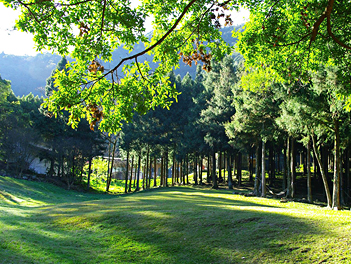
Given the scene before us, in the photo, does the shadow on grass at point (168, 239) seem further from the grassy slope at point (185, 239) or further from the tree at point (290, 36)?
the tree at point (290, 36)

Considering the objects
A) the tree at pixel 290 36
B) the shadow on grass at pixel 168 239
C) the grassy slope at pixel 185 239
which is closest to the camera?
the grassy slope at pixel 185 239

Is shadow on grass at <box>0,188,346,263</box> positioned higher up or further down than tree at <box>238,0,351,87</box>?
further down

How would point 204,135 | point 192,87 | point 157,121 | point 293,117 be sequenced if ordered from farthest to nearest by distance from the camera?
1. point 192,87
2. point 157,121
3. point 204,135
4. point 293,117

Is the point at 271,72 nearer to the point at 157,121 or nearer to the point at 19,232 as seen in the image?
the point at 19,232

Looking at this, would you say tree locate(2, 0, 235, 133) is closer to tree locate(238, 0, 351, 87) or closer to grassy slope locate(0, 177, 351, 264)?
tree locate(238, 0, 351, 87)

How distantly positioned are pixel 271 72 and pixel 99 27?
5.27 meters

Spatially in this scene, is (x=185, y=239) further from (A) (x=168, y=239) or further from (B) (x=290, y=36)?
(B) (x=290, y=36)

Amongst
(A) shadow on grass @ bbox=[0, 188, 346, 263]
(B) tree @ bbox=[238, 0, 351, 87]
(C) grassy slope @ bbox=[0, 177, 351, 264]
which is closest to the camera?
(C) grassy slope @ bbox=[0, 177, 351, 264]

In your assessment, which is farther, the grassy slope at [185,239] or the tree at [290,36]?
the tree at [290,36]

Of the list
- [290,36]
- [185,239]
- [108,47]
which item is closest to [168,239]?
[185,239]

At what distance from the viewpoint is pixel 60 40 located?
267 inches

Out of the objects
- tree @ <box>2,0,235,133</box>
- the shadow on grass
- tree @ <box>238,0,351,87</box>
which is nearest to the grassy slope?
the shadow on grass

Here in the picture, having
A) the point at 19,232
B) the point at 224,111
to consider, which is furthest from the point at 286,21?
the point at 224,111

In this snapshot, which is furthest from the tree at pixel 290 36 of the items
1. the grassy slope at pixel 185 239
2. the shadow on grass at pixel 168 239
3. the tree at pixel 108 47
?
the shadow on grass at pixel 168 239
